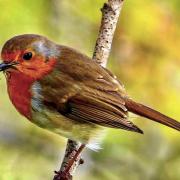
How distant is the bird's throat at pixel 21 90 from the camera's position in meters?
5.40

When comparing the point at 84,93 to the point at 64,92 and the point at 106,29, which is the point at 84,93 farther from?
the point at 106,29

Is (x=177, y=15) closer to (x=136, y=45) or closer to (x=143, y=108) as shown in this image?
(x=136, y=45)

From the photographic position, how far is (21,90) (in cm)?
542

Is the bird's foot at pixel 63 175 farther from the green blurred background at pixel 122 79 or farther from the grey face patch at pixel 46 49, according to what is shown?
the grey face patch at pixel 46 49

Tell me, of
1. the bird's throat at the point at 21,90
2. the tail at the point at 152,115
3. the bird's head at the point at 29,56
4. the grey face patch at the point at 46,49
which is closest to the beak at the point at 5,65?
the bird's head at the point at 29,56

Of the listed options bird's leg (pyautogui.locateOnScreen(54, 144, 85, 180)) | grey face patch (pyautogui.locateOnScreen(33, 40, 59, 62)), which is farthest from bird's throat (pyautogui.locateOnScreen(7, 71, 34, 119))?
bird's leg (pyautogui.locateOnScreen(54, 144, 85, 180))

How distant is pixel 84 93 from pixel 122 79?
1.12 m

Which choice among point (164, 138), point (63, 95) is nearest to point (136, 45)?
point (164, 138)

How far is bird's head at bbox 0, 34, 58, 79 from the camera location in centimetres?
527

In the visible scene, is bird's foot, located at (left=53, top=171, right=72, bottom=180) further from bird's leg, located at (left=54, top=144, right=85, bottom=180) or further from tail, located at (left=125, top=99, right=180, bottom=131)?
tail, located at (left=125, top=99, right=180, bottom=131)

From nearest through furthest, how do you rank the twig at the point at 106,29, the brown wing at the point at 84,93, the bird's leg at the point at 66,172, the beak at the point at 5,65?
1. the beak at the point at 5,65
2. the bird's leg at the point at 66,172
3. the brown wing at the point at 84,93
4. the twig at the point at 106,29

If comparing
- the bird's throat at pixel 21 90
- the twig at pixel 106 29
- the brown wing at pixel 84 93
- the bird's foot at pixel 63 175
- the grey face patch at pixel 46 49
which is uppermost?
the twig at pixel 106 29

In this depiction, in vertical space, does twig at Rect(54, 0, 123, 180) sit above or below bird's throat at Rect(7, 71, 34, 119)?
above

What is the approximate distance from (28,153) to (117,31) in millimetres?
1407
